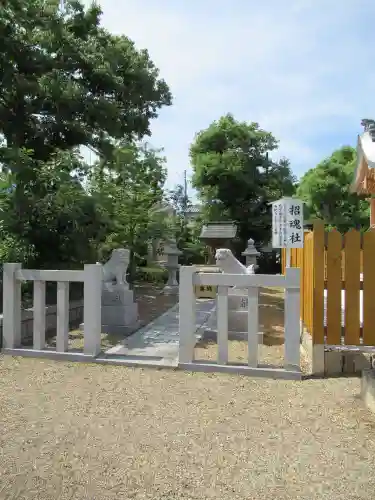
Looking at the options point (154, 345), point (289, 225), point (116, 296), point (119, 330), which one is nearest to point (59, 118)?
point (116, 296)

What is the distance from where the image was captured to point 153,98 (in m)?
12.2

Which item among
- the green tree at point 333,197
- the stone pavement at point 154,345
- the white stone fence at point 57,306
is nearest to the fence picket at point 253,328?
the stone pavement at point 154,345

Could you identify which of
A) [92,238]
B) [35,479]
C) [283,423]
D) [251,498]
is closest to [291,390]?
[283,423]

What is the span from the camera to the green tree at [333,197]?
1966 cm

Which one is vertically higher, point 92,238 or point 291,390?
point 92,238

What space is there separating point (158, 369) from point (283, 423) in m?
1.94

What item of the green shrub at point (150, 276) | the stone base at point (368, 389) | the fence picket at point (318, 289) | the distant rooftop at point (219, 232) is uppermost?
the distant rooftop at point (219, 232)

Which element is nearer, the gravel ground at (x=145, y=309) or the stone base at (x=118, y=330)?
the gravel ground at (x=145, y=309)

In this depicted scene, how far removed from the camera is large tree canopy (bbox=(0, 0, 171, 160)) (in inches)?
345

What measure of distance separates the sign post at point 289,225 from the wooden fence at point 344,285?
38.7 inches

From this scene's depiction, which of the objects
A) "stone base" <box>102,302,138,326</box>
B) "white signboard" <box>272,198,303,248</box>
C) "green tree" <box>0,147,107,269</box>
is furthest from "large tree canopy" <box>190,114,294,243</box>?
"white signboard" <box>272,198,303,248</box>

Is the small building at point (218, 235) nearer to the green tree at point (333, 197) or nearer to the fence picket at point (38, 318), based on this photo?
the green tree at point (333, 197)

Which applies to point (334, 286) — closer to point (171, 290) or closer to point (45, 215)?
point (45, 215)

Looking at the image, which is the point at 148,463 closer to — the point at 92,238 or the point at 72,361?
the point at 72,361
